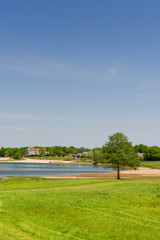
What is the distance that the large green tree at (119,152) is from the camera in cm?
5612

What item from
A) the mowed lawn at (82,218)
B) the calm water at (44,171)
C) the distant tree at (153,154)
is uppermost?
the distant tree at (153,154)

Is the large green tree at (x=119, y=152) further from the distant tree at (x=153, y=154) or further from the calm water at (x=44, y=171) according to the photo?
the distant tree at (x=153, y=154)

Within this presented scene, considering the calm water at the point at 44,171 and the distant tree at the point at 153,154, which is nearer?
the calm water at the point at 44,171

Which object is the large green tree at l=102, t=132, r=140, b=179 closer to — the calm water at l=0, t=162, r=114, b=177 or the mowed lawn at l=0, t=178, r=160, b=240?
the mowed lawn at l=0, t=178, r=160, b=240

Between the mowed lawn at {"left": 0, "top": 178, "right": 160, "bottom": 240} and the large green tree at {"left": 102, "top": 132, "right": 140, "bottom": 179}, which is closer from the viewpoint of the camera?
the mowed lawn at {"left": 0, "top": 178, "right": 160, "bottom": 240}

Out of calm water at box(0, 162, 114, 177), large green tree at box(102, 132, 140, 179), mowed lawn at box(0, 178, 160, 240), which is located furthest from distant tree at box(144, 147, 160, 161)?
mowed lawn at box(0, 178, 160, 240)

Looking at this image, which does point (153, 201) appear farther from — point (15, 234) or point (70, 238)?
point (15, 234)

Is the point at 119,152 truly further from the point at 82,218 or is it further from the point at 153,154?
the point at 153,154

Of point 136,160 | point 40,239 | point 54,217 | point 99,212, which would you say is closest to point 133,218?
point 99,212

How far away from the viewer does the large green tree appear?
56.1 meters

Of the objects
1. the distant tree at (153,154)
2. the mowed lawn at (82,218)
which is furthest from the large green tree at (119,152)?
the distant tree at (153,154)

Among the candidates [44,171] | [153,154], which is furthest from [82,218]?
[153,154]

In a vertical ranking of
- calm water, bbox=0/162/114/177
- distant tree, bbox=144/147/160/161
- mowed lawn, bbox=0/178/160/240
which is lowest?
calm water, bbox=0/162/114/177

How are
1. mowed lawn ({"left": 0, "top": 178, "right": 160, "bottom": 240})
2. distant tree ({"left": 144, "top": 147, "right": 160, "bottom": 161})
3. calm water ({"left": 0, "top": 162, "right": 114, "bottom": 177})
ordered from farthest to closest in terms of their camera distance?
distant tree ({"left": 144, "top": 147, "right": 160, "bottom": 161}), calm water ({"left": 0, "top": 162, "right": 114, "bottom": 177}), mowed lawn ({"left": 0, "top": 178, "right": 160, "bottom": 240})
